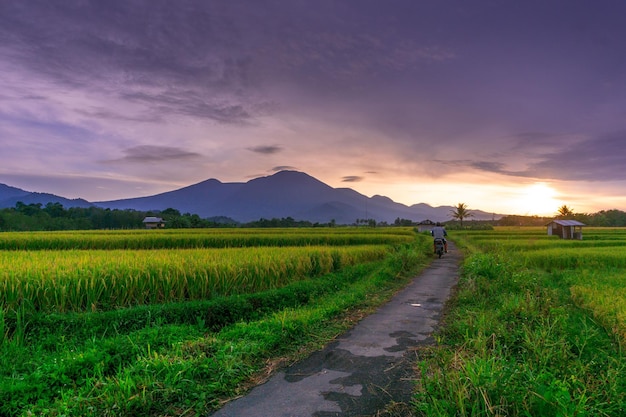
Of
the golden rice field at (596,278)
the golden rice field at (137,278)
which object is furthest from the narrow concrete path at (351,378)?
the golden rice field at (137,278)

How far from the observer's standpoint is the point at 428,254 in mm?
19672

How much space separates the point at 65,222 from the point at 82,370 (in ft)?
199

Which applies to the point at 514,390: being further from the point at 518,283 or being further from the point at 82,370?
the point at 518,283

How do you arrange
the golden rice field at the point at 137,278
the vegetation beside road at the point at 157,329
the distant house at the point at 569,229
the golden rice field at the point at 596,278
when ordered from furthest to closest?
the distant house at the point at 569,229 < the golden rice field at the point at 137,278 < the golden rice field at the point at 596,278 < the vegetation beside road at the point at 157,329

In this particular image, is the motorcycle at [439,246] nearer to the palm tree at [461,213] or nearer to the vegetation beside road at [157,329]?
the vegetation beside road at [157,329]

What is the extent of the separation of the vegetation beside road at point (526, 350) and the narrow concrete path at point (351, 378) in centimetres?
36

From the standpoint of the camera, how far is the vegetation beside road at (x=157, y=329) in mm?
3520

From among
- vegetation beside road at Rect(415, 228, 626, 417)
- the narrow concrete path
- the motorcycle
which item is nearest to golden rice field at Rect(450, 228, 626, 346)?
vegetation beside road at Rect(415, 228, 626, 417)

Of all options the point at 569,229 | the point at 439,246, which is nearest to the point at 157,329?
the point at 439,246

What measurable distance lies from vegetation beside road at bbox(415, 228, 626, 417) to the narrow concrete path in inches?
14.2

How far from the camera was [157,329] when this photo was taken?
5.59 meters

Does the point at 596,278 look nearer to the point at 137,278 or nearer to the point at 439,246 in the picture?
the point at 439,246

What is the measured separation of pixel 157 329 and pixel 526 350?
5274 mm

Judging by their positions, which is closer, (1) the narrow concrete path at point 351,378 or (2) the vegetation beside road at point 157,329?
(1) the narrow concrete path at point 351,378
